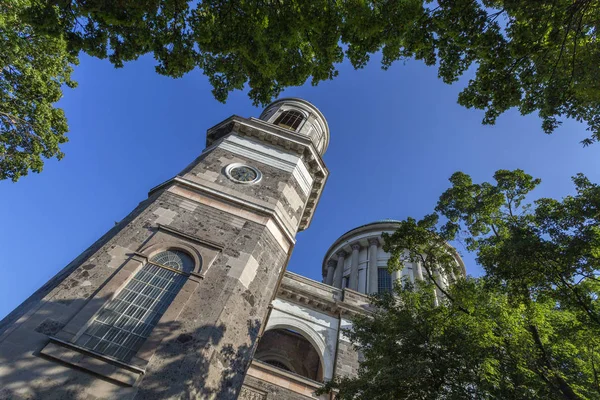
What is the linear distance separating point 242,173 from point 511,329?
1047 cm

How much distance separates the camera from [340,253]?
95.3ft

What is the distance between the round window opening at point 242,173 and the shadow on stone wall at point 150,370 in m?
6.42

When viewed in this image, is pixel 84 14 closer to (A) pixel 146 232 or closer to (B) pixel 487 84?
(A) pixel 146 232

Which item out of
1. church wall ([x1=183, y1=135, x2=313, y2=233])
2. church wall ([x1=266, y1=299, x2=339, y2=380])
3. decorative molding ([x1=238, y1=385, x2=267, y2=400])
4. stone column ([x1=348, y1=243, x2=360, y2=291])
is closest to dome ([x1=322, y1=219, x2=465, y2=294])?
stone column ([x1=348, y1=243, x2=360, y2=291])

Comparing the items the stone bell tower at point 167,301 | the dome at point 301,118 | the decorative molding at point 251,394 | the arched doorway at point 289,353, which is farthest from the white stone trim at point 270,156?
the decorative molding at point 251,394

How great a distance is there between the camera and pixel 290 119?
797 inches

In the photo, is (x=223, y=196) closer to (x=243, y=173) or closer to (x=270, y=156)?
(x=243, y=173)

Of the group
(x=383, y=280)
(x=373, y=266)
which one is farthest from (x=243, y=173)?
(x=383, y=280)

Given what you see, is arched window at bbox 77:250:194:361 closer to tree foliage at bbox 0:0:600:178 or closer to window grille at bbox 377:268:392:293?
tree foliage at bbox 0:0:600:178

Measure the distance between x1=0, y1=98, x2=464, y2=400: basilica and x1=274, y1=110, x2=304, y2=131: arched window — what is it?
3.78 metres

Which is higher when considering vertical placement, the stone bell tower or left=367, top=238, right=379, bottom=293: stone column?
left=367, top=238, right=379, bottom=293: stone column

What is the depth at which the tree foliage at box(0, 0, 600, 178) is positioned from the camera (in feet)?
21.3

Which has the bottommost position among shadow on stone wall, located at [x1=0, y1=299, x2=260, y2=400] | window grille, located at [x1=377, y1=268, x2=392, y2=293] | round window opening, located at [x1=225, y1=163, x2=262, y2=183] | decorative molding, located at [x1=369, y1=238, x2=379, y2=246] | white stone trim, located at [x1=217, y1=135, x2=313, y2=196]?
shadow on stone wall, located at [x1=0, y1=299, x2=260, y2=400]

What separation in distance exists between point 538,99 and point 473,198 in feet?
16.1
